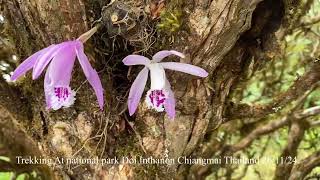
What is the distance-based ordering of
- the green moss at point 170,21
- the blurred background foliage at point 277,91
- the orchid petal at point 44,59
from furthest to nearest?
the blurred background foliage at point 277,91
the green moss at point 170,21
the orchid petal at point 44,59

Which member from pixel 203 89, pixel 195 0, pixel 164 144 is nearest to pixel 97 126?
pixel 164 144

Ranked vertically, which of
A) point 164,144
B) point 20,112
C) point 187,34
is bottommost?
point 164,144

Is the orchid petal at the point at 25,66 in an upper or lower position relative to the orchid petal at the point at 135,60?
lower

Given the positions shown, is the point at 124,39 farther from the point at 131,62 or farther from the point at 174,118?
the point at 174,118

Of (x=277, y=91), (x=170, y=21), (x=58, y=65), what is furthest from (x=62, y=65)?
(x=277, y=91)

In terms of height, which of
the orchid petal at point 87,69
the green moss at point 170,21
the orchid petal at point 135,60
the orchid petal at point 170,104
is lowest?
the orchid petal at point 170,104

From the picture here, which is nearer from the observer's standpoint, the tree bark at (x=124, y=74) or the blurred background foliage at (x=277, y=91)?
the tree bark at (x=124, y=74)

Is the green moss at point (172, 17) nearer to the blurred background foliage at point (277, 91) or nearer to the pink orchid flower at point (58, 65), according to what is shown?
the pink orchid flower at point (58, 65)

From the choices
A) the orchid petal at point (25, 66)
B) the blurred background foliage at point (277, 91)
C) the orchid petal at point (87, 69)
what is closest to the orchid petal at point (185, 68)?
the orchid petal at point (87, 69)
